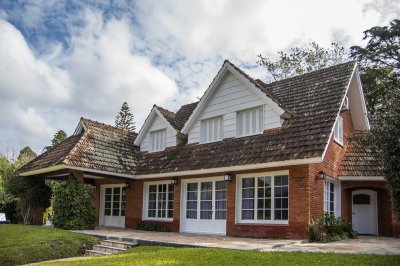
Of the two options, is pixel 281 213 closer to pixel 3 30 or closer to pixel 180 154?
pixel 180 154

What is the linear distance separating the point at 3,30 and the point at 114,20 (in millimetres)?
3096

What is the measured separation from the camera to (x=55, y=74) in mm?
13523

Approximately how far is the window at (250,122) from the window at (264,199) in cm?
216

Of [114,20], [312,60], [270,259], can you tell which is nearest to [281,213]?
[270,259]

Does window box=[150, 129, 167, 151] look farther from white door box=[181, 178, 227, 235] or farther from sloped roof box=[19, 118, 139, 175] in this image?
white door box=[181, 178, 227, 235]

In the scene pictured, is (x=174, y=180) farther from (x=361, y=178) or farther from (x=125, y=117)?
(x=125, y=117)

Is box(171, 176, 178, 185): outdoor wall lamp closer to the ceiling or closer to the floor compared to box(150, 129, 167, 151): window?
closer to the floor

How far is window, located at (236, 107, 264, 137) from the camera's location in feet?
59.3

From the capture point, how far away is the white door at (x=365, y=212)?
1906cm

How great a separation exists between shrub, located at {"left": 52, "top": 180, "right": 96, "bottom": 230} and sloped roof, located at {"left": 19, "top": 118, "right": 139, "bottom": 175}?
42.3 inches

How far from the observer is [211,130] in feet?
65.7

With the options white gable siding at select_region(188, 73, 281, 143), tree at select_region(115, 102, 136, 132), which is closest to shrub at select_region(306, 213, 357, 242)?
white gable siding at select_region(188, 73, 281, 143)

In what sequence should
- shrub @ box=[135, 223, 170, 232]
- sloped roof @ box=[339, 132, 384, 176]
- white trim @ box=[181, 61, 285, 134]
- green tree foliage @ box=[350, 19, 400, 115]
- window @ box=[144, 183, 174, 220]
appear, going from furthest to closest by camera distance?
green tree foliage @ box=[350, 19, 400, 115] → window @ box=[144, 183, 174, 220] → shrub @ box=[135, 223, 170, 232] → sloped roof @ box=[339, 132, 384, 176] → white trim @ box=[181, 61, 285, 134]

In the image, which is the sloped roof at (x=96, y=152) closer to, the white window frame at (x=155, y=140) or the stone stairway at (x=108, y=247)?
the white window frame at (x=155, y=140)
